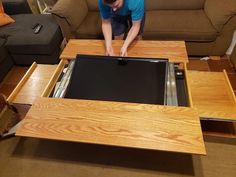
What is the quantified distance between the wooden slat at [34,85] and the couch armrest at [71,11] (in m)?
0.58

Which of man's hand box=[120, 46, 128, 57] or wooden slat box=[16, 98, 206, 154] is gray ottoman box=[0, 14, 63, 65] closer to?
man's hand box=[120, 46, 128, 57]

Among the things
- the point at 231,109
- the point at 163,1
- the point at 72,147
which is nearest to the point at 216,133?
the point at 231,109

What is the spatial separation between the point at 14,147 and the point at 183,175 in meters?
1.29

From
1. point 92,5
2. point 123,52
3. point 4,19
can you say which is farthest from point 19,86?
point 92,5

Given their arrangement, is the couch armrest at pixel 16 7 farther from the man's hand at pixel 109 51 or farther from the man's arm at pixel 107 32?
the man's hand at pixel 109 51

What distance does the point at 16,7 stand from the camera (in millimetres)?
→ 2488

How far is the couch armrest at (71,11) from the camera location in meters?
2.01

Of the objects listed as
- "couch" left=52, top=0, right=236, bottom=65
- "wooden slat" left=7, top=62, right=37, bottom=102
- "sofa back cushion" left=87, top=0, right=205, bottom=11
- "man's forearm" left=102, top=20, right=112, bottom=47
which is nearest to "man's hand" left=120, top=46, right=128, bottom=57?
"man's forearm" left=102, top=20, right=112, bottom=47

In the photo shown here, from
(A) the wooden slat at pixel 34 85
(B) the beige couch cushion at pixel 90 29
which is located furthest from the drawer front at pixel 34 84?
(B) the beige couch cushion at pixel 90 29

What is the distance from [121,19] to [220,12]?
922 mm

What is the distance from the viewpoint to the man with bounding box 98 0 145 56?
144 centimetres

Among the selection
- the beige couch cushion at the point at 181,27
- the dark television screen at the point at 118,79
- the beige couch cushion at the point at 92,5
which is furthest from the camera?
the beige couch cushion at the point at 92,5

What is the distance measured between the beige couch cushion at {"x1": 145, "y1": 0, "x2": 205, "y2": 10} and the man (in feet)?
2.00

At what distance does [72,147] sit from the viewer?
5.07 feet
